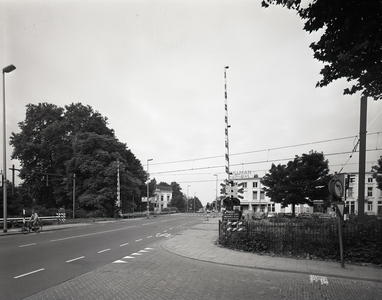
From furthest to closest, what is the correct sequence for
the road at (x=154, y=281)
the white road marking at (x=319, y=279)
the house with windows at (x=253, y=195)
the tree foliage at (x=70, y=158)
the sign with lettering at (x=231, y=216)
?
the house with windows at (x=253, y=195), the tree foliage at (x=70, y=158), the sign with lettering at (x=231, y=216), the white road marking at (x=319, y=279), the road at (x=154, y=281)

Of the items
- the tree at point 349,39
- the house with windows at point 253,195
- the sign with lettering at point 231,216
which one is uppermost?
the tree at point 349,39

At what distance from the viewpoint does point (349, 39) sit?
716 centimetres

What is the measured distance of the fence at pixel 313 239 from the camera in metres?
9.12

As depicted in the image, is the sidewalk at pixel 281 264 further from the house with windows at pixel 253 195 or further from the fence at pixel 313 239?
the house with windows at pixel 253 195

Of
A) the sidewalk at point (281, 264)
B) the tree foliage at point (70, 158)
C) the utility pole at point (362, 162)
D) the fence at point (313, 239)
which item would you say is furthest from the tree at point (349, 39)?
the tree foliage at point (70, 158)

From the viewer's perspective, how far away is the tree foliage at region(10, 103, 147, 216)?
39.6 meters

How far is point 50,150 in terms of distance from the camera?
140 ft

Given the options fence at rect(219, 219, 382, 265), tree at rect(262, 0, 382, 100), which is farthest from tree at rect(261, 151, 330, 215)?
tree at rect(262, 0, 382, 100)

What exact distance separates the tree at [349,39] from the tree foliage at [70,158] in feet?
114

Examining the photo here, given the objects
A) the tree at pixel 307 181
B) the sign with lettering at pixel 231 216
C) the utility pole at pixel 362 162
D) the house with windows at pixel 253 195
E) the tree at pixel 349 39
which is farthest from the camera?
the house with windows at pixel 253 195

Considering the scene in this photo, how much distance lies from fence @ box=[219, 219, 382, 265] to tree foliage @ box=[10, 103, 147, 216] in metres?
30.5

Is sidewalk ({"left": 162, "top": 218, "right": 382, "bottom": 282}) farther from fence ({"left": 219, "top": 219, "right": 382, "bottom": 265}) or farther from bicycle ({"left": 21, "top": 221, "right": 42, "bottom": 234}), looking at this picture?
bicycle ({"left": 21, "top": 221, "right": 42, "bottom": 234})

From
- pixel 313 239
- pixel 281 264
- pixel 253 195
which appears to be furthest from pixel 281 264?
pixel 253 195

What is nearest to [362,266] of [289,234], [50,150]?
[289,234]
